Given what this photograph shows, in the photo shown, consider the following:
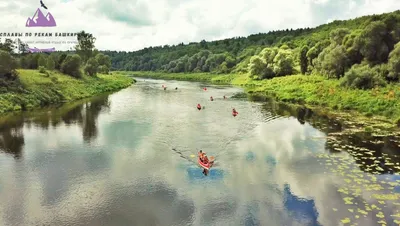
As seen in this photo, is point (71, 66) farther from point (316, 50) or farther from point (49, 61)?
point (316, 50)

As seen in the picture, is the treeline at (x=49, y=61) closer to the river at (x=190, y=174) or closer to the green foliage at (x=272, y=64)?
the river at (x=190, y=174)

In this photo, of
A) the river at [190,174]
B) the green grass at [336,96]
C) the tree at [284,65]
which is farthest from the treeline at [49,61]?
the tree at [284,65]

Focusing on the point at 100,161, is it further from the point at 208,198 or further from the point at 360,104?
the point at 360,104

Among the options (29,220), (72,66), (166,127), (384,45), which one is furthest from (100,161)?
(72,66)

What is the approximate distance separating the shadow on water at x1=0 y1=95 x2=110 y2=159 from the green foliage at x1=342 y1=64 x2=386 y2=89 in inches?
1653

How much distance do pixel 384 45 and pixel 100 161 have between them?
184 feet

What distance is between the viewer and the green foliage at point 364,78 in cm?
5500

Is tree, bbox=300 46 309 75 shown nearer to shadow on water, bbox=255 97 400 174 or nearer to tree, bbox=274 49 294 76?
tree, bbox=274 49 294 76

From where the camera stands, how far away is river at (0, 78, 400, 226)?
20.0 meters

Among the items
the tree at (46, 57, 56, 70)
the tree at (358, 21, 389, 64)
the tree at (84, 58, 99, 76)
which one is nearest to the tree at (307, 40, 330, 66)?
the tree at (358, 21, 389, 64)

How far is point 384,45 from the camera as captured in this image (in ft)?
203

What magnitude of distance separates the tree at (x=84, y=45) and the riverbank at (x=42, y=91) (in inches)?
1000

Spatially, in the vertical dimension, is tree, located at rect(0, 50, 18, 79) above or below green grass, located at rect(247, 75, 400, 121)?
above

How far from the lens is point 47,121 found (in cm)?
4528
